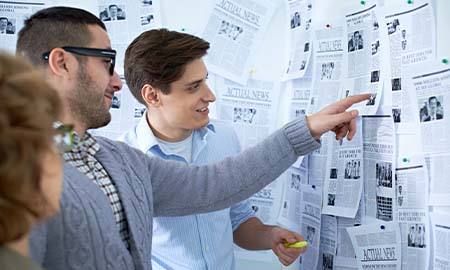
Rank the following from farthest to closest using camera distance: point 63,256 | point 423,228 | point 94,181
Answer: point 423,228 < point 94,181 < point 63,256

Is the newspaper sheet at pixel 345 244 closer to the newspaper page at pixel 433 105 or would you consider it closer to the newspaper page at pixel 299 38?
the newspaper page at pixel 433 105

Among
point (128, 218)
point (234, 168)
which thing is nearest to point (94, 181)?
point (128, 218)

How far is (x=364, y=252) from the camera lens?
4.86 ft

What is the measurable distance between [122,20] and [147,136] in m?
0.69

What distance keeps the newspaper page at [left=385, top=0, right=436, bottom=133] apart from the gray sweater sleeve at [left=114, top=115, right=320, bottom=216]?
21 cm

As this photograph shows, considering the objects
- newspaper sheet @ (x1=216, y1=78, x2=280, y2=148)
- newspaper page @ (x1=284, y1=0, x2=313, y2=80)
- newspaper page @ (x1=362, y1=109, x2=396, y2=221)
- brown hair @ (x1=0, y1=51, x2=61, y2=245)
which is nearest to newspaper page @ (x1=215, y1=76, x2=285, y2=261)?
newspaper sheet @ (x1=216, y1=78, x2=280, y2=148)

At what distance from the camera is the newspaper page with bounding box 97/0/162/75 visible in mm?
2182

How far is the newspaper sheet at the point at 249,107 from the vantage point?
77.5 inches

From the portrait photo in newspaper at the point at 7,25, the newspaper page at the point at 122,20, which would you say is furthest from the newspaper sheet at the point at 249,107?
the portrait photo in newspaper at the point at 7,25

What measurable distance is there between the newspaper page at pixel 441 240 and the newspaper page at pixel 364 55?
0.30m

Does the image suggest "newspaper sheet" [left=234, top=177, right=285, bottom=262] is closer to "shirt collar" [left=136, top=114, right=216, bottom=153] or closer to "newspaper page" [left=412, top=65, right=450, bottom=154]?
"shirt collar" [left=136, top=114, right=216, bottom=153]

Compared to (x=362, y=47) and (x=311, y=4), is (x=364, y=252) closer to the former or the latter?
(x=362, y=47)

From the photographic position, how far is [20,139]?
550 millimetres

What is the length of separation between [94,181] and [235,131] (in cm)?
92
